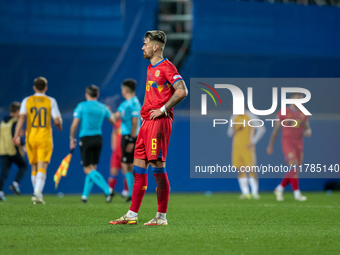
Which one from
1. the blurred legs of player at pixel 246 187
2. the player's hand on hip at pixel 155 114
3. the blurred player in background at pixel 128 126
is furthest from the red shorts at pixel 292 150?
the player's hand on hip at pixel 155 114

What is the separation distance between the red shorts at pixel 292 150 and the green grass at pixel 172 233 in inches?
144

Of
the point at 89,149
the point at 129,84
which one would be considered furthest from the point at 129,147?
the point at 129,84

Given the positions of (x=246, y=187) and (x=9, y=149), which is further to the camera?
(x=246, y=187)

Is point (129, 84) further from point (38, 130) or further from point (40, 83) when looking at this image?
point (38, 130)

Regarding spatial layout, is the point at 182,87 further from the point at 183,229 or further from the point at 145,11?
the point at 145,11

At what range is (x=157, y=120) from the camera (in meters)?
5.70

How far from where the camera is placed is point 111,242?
457 cm

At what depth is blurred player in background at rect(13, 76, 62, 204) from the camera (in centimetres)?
903

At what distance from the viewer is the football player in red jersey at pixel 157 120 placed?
564 centimetres

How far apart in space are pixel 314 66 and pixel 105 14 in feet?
21.6

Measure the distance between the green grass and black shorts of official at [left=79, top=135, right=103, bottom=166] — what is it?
2.20m

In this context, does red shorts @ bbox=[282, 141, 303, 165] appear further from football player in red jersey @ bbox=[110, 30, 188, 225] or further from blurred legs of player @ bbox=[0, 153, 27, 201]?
football player in red jersey @ bbox=[110, 30, 188, 225]

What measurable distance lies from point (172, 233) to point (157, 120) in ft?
4.08

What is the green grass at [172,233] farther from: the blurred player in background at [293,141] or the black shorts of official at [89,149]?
the blurred player in background at [293,141]
